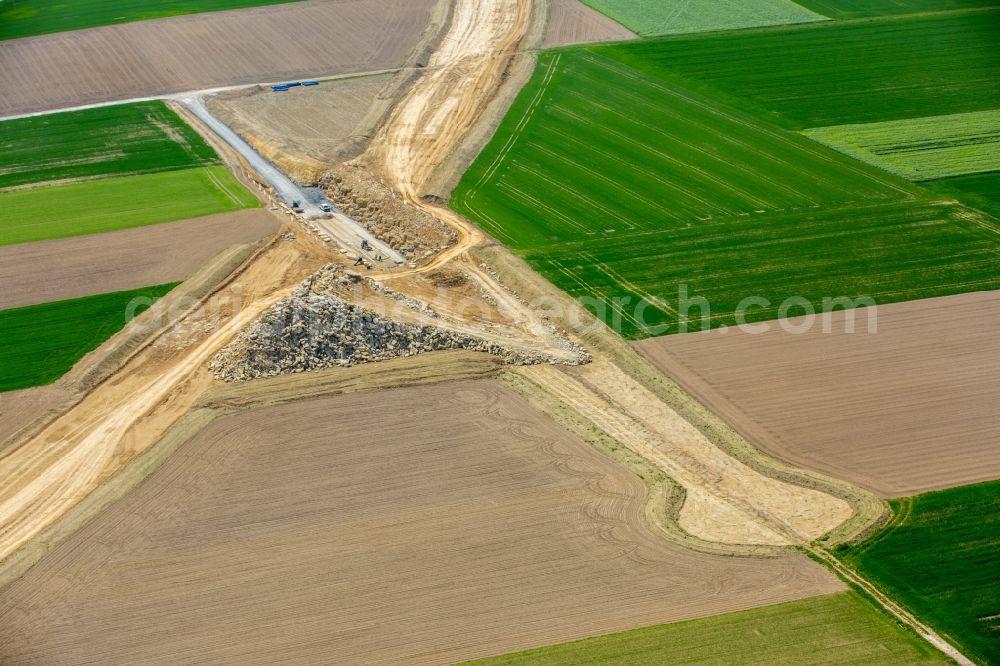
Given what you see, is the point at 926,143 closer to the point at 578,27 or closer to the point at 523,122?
the point at 523,122

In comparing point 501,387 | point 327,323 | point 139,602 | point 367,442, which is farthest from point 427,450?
point 139,602

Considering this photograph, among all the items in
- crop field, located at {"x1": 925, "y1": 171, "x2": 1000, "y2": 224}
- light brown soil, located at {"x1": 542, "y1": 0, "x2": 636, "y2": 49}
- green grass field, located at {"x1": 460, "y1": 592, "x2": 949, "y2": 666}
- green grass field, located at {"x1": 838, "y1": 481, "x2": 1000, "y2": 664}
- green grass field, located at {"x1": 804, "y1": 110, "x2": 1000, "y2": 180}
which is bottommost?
green grass field, located at {"x1": 460, "y1": 592, "x2": 949, "y2": 666}

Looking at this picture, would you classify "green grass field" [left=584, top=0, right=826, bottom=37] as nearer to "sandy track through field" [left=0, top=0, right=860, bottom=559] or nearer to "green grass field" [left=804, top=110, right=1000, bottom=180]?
"green grass field" [left=804, top=110, right=1000, bottom=180]

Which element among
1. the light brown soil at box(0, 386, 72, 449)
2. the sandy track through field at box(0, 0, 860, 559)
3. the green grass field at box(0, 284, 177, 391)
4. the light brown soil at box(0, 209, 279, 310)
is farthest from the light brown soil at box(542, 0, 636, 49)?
the light brown soil at box(0, 386, 72, 449)

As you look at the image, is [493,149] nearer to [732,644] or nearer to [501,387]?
[501,387]

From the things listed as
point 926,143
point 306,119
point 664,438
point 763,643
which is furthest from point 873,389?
point 306,119

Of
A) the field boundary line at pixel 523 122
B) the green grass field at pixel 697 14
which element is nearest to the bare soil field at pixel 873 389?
the field boundary line at pixel 523 122
